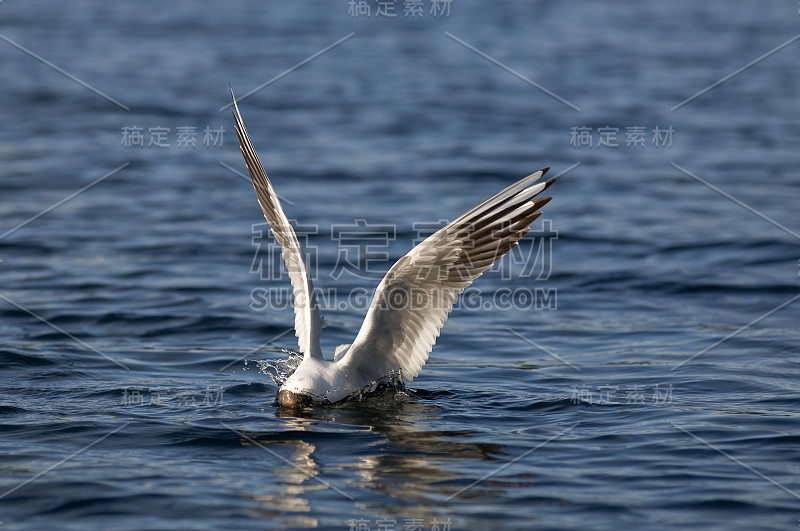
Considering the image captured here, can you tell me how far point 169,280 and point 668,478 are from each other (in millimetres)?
6950

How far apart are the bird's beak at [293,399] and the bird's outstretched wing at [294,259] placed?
322mm

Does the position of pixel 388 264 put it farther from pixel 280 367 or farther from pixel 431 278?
pixel 431 278

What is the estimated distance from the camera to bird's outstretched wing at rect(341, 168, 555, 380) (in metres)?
7.02

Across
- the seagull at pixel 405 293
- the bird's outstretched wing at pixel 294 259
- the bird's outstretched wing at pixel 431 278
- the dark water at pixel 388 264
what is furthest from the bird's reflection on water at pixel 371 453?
the bird's outstretched wing at pixel 294 259

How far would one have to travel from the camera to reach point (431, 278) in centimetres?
731

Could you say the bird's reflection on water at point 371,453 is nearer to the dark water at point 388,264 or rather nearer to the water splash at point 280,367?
the dark water at point 388,264

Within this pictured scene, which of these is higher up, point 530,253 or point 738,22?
point 738,22

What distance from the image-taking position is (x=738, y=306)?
420 inches

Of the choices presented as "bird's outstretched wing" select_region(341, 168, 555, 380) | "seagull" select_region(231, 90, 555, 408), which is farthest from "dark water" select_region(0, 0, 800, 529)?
"bird's outstretched wing" select_region(341, 168, 555, 380)

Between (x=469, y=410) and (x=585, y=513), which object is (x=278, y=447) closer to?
(x=469, y=410)

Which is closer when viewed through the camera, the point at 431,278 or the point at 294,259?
the point at 431,278

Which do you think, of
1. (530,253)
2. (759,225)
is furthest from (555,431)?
(759,225)

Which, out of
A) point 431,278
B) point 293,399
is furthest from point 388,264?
point 431,278

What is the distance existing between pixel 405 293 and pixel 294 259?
3.38 ft
